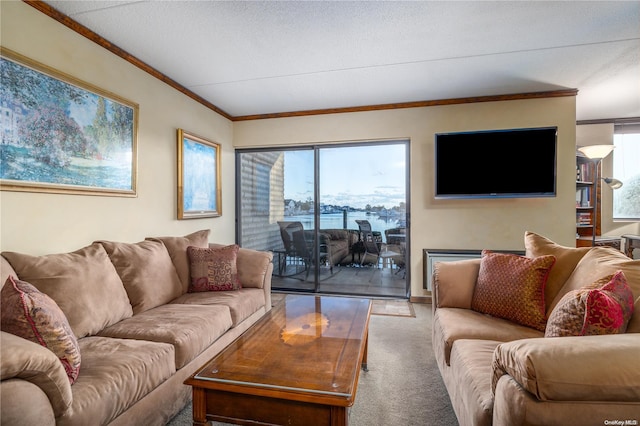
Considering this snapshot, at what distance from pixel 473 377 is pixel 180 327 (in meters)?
1.61

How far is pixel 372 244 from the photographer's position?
4328 mm

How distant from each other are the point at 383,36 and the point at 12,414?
292 cm

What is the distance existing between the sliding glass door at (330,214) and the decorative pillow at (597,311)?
278 cm

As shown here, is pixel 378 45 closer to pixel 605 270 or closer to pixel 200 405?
pixel 605 270

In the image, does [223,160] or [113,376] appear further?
[223,160]

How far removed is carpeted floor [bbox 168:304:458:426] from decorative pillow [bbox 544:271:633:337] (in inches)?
33.8

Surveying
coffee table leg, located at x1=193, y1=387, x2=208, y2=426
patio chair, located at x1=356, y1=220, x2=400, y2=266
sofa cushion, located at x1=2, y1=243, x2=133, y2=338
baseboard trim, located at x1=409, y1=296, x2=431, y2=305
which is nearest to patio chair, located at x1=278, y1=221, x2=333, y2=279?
patio chair, located at x1=356, y1=220, x2=400, y2=266

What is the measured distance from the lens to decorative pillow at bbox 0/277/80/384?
4.05ft

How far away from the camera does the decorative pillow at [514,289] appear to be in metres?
1.81

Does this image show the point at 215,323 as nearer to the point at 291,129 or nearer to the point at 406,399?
the point at 406,399

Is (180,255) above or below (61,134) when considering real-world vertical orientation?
below

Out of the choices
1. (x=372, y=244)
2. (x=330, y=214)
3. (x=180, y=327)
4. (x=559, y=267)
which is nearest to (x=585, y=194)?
(x=372, y=244)

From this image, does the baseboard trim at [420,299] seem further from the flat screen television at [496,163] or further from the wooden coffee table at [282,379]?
the wooden coffee table at [282,379]

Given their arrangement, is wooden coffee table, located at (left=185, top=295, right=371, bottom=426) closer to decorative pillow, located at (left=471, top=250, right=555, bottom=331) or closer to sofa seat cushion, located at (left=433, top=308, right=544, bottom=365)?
sofa seat cushion, located at (left=433, top=308, right=544, bottom=365)
